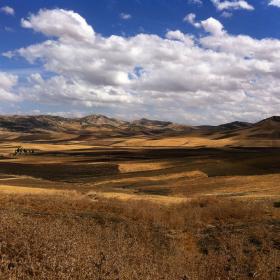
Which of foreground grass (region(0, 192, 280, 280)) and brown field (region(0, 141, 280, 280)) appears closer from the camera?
foreground grass (region(0, 192, 280, 280))

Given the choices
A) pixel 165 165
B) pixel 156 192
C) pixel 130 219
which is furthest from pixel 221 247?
pixel 165 165

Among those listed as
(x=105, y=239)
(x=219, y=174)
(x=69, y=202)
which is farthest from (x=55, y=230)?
(x=219, y=174)

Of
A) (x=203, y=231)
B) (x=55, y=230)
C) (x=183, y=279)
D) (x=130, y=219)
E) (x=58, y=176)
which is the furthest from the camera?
(x=58, y=176)

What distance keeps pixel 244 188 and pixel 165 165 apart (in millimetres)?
28570

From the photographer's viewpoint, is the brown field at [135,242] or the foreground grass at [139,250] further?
the brown field at [135,242]

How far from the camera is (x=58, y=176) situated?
64.7 metres

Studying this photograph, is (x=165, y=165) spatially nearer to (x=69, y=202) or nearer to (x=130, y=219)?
(x=69, y=202)

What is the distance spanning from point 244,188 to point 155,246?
116ft

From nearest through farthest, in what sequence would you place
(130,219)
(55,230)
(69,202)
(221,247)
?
(55,230), (221,247), (130,219), (69,202)

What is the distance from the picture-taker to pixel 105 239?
35.0ft

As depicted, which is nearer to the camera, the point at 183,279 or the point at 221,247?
the point at 183,279

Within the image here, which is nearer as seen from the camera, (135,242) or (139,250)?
(139,250)

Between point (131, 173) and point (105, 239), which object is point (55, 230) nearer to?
point (105, 239)

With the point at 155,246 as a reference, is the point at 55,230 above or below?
above
